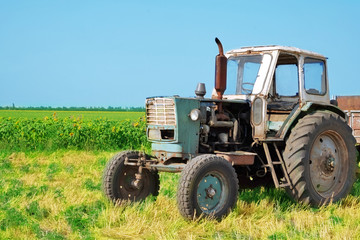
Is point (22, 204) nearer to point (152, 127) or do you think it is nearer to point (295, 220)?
point (152, 127)

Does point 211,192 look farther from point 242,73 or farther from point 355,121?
point 355,121

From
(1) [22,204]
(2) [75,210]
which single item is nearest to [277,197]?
→ (2) [75,210]

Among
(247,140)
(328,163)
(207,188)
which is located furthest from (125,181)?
(328,163)

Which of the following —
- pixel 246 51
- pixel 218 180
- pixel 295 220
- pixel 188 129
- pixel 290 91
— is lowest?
pixel 295 220

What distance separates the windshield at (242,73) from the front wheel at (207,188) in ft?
5.87

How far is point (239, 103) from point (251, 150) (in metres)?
0.75

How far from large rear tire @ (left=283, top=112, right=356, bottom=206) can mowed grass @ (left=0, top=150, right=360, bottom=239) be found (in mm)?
234

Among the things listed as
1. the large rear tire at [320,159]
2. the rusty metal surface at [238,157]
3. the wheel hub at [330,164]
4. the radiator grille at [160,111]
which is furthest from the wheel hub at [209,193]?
the wheel hub at [330,164]

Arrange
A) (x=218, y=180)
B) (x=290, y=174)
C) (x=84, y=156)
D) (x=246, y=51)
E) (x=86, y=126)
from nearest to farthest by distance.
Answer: (x=218, y=180)
(x=290, y=174)
(x=246, y=51)
(x=84, y=156)
(x=86, y=126)

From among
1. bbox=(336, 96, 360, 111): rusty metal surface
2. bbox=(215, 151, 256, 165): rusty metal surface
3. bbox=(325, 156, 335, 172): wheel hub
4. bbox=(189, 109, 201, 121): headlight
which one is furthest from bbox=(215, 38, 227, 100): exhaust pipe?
bbox=(336, 96, 360, 111): rusty metal surface

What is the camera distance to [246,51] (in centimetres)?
809

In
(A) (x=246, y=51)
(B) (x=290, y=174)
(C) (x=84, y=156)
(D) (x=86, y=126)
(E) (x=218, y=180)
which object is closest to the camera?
(E) (x=218, y=180)

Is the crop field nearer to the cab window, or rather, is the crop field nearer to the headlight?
the headlight

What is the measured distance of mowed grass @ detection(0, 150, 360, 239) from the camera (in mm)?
5941
